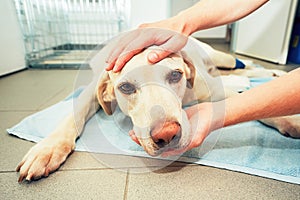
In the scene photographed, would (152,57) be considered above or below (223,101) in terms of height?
above

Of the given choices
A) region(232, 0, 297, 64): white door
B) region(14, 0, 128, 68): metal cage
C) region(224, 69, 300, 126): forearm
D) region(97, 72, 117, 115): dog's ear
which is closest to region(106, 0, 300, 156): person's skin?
region(224, 69, 300, 126): forearm

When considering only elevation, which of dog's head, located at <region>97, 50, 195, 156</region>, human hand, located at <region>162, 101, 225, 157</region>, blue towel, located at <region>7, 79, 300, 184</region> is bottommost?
blue towel, located at <region>7, 79, 300, 184</region>

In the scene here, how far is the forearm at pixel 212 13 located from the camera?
2.82 ft

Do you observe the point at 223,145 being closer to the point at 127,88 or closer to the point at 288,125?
the point at 288,125

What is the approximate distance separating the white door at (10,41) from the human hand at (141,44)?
1757 mm

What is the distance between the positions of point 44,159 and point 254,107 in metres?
0.66

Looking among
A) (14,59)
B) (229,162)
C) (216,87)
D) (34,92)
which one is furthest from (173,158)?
(14,59)

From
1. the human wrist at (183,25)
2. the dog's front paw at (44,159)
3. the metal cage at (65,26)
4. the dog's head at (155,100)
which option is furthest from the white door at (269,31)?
the dog's front paw at (44,159)

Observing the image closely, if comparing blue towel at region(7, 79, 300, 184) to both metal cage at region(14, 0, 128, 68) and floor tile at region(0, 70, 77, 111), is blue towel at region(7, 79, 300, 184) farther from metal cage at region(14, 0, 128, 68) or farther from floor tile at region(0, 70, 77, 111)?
metal cage at region(14, 0, 128, 68)

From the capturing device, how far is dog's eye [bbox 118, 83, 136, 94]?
0.71m

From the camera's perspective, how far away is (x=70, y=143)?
31.8 inches

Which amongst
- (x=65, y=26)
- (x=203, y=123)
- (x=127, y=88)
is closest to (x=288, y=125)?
(x=203, y=123)

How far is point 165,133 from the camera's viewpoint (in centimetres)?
55

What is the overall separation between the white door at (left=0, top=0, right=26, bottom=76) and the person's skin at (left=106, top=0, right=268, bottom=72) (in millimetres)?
1738
